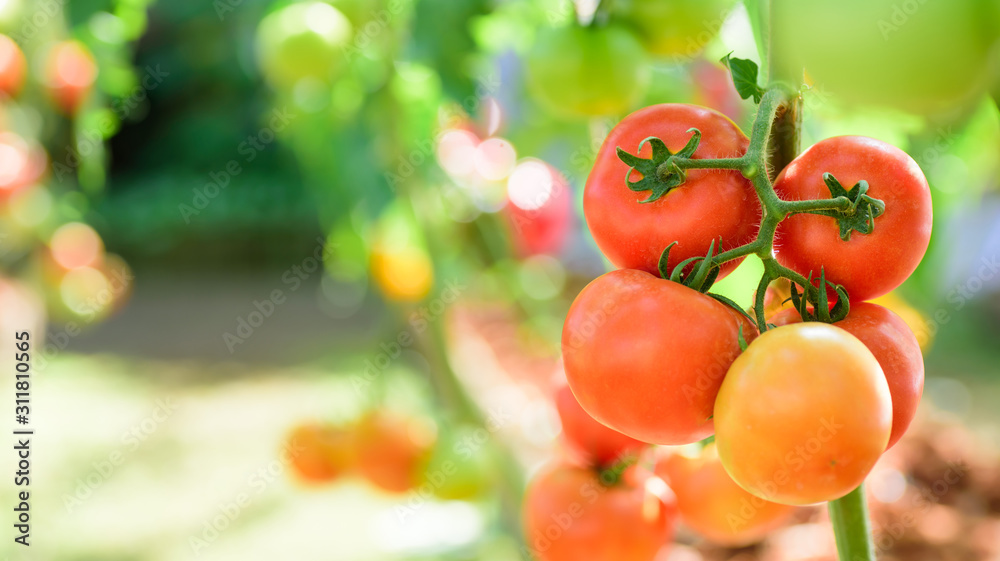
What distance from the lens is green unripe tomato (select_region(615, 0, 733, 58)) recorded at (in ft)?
1.82

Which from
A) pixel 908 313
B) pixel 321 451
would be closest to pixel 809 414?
pixel 908 313

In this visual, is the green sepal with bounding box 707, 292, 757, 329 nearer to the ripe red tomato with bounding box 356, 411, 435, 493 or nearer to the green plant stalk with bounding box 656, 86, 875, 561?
the green plant stalk with bounding box 656, 86, 875, 561

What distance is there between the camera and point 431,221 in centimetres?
99

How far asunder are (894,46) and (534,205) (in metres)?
0.99

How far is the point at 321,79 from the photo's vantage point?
945 mm

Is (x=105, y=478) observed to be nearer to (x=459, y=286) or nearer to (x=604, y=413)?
(x=459, y=286)

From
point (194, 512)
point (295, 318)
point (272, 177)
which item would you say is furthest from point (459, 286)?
point (272, 177)

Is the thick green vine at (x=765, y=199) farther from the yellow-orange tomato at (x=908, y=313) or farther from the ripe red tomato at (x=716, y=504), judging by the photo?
the yellow-orange tomato at (x=908, y=313)

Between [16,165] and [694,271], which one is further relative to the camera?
[16,165]

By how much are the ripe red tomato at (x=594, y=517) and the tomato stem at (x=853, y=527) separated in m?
0.26

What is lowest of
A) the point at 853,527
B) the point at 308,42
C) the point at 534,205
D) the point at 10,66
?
the point at 853,527

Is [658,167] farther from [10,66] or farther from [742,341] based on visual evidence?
[10,66]

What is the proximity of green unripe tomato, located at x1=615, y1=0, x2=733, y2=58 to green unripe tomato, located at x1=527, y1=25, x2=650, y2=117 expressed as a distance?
15 mm

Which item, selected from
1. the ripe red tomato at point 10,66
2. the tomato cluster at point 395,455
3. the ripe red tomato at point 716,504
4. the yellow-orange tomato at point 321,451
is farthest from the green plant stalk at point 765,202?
the ripe red tomato at point 10,66
